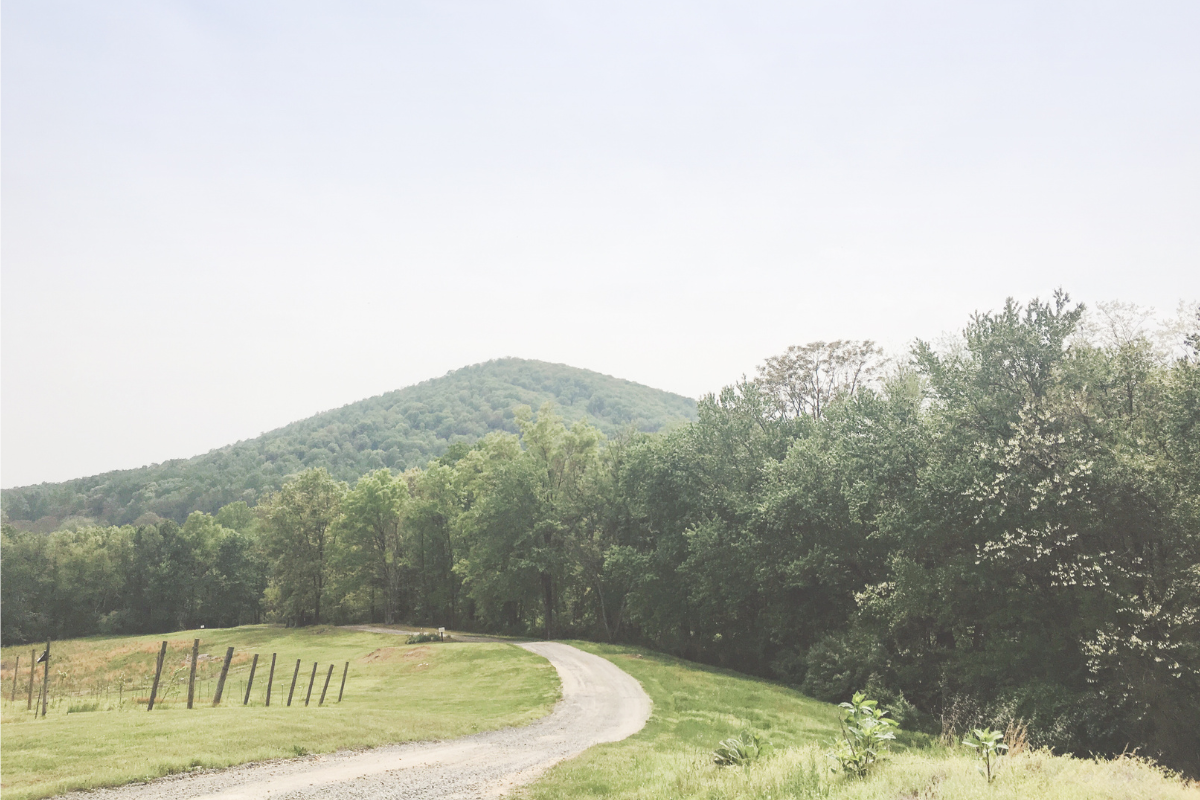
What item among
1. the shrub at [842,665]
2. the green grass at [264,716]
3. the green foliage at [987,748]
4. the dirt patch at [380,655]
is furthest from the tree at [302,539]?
the green foliage at [987,748]

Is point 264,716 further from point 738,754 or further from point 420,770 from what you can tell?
point 738,754

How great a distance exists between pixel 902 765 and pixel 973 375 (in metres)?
22.6

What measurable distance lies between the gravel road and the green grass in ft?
2.55

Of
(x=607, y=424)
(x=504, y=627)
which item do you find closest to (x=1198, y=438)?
(x=504, y=627)

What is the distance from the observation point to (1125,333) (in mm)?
29000

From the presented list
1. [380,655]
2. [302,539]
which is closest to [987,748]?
[380,655]

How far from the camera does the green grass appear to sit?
13.8 m

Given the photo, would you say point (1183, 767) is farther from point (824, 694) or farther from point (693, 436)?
point (693, 436)

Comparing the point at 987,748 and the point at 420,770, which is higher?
the point at 987,748

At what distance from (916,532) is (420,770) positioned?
78.8 ft

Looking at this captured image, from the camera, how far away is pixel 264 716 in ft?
65.7

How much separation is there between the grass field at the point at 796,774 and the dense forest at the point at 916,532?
697cm

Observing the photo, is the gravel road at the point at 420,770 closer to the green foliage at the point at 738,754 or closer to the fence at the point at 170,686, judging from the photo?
the green foliage at the point at 738,754

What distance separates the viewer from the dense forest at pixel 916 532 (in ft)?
75.1
